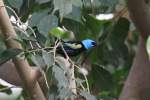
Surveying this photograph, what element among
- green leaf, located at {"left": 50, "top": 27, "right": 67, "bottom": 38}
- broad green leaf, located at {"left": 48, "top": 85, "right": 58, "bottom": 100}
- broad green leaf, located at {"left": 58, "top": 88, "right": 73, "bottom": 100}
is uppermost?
green leaf, located at {"left": 50, "top": 27, "right": 67, "bottom": 38}

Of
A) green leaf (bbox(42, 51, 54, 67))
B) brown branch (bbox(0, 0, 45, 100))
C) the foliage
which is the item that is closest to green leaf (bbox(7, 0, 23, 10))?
the foliage

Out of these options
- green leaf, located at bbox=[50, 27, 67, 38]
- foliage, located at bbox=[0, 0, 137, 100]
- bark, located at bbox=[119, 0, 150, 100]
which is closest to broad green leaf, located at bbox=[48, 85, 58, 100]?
foliage, located at bbox=[0, 0, 137, 100]

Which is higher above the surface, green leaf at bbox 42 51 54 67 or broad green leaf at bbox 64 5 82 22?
broad green leaf at bbox 64 5 82 22

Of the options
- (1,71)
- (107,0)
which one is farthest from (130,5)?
(1,71)

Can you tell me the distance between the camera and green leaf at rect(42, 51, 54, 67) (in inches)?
36.8

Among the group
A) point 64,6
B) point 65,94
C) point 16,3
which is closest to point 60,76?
point 65,94

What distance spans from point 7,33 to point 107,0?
30 centimetres

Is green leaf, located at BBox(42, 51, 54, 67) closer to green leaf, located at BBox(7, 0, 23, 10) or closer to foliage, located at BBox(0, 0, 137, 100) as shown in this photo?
foliage, located at BBox(0, 0, 137, 100)

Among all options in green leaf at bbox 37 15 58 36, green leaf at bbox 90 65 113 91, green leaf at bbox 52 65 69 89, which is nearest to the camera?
green leaf at bbox 52 65 69 89

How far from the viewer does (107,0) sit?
46.4 inches

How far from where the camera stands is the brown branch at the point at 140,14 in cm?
100

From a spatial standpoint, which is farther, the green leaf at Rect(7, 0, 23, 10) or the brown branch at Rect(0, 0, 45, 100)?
the green leaf at Rect(7, 0, 23, 10)

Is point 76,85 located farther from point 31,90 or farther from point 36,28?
point 36,28

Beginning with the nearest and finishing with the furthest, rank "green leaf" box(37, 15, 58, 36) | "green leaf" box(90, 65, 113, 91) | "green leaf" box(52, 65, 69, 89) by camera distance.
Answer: "green leaf" box(52, 65, 69, 89) → "green leaf" box(37, 15, 58, 36) → "green leaf" box(90, 65, 113, 91)
